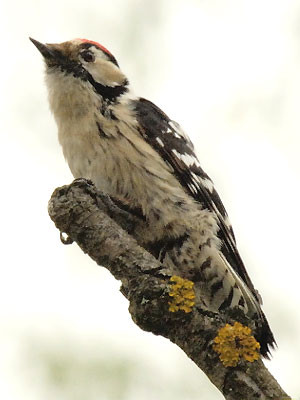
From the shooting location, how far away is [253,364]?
2.92 metres

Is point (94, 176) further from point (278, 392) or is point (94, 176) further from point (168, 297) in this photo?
point (278, 392)

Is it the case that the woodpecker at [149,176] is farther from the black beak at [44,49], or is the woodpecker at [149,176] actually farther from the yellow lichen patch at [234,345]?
the yellow lichen patch at [234,345]

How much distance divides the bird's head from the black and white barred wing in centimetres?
24

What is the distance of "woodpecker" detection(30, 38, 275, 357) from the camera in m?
4.45

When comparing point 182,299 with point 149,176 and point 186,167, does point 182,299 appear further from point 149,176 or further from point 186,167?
point 186,167

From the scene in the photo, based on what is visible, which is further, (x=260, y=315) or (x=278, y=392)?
(x=260, y=315)

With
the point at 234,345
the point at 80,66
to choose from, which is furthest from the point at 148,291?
the point at 80,66

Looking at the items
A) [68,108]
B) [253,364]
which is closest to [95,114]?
[68,108]

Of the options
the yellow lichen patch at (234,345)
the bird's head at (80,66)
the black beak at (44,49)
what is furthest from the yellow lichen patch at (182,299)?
the black beak at (44,49)

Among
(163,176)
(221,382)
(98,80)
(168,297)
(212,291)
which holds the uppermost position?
(98,80)

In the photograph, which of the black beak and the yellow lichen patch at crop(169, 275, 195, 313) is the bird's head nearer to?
the black beak

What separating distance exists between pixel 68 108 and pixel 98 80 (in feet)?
1.14

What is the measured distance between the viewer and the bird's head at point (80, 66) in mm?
4922

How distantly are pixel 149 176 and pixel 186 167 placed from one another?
0.42 metres
